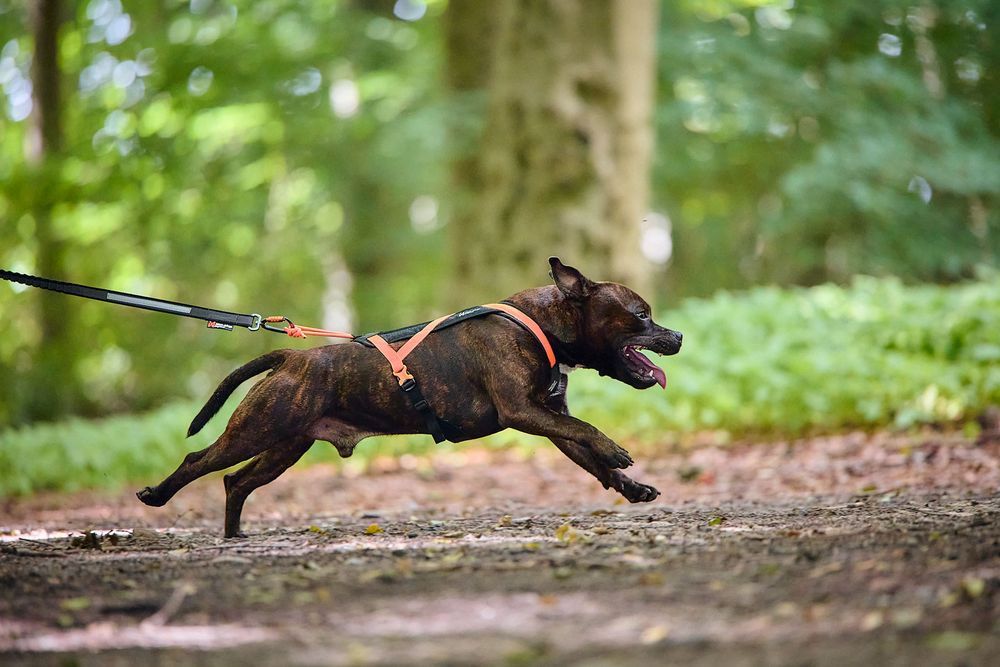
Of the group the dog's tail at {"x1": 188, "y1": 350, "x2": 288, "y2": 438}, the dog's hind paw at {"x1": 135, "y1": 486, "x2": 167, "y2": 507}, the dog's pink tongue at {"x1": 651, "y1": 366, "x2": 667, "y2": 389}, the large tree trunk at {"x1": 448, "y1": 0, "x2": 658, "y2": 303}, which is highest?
the large tree trunk at {"x1": 448, "y1": 0, "x2": 658, "y2": 303}

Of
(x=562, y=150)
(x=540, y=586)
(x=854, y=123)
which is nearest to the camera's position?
(x=540, y=586)

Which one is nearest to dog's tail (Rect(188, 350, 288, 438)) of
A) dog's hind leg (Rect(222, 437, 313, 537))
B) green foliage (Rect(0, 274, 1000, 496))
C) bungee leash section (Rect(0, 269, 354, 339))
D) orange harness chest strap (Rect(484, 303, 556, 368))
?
bungee leash section (Rect(0, 269, 354, 339))

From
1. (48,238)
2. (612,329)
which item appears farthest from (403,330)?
(48,238)

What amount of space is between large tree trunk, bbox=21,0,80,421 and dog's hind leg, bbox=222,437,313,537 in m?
10.8

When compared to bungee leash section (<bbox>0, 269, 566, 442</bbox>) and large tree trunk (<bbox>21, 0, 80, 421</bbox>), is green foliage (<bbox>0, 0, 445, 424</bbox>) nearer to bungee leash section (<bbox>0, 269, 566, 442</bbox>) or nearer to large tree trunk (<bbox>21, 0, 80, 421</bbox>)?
large tree trunk (<bbox>21, 0, 80, 421</bbox>)

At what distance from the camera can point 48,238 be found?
1602 cm

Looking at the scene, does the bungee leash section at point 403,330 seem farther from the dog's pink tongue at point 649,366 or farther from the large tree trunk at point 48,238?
the large tree trunk at point 48,238

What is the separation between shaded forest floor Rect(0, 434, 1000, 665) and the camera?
3182 millimetres

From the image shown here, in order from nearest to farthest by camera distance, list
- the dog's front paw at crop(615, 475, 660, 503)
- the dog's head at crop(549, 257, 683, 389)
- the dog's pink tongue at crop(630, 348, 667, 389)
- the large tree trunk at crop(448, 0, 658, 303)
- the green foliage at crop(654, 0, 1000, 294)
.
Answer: the dog's front paw at crop(615, 475, 660, 503) → the dog's head at crop(549, 257, 683, 389) → the dog's pink tongue at crop(630, 348, 667, 389) → the large tree trunk at crop(448, 0, 658, 303) → the green foliage at crop(654, 0, 1000, 294)

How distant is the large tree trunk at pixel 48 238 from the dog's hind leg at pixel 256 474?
10.8 m

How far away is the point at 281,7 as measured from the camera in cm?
1745

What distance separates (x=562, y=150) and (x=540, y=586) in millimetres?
9810

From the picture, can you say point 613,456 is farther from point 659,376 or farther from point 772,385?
point 772,385

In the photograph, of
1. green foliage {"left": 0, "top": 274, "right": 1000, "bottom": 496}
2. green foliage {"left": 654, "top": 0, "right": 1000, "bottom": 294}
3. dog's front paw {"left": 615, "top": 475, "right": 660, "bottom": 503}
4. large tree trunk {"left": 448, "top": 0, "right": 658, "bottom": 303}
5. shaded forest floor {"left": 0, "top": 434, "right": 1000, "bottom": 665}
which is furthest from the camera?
green foliage {"left": 654, "top": 0, "right": 1000, "bottom": 294}
